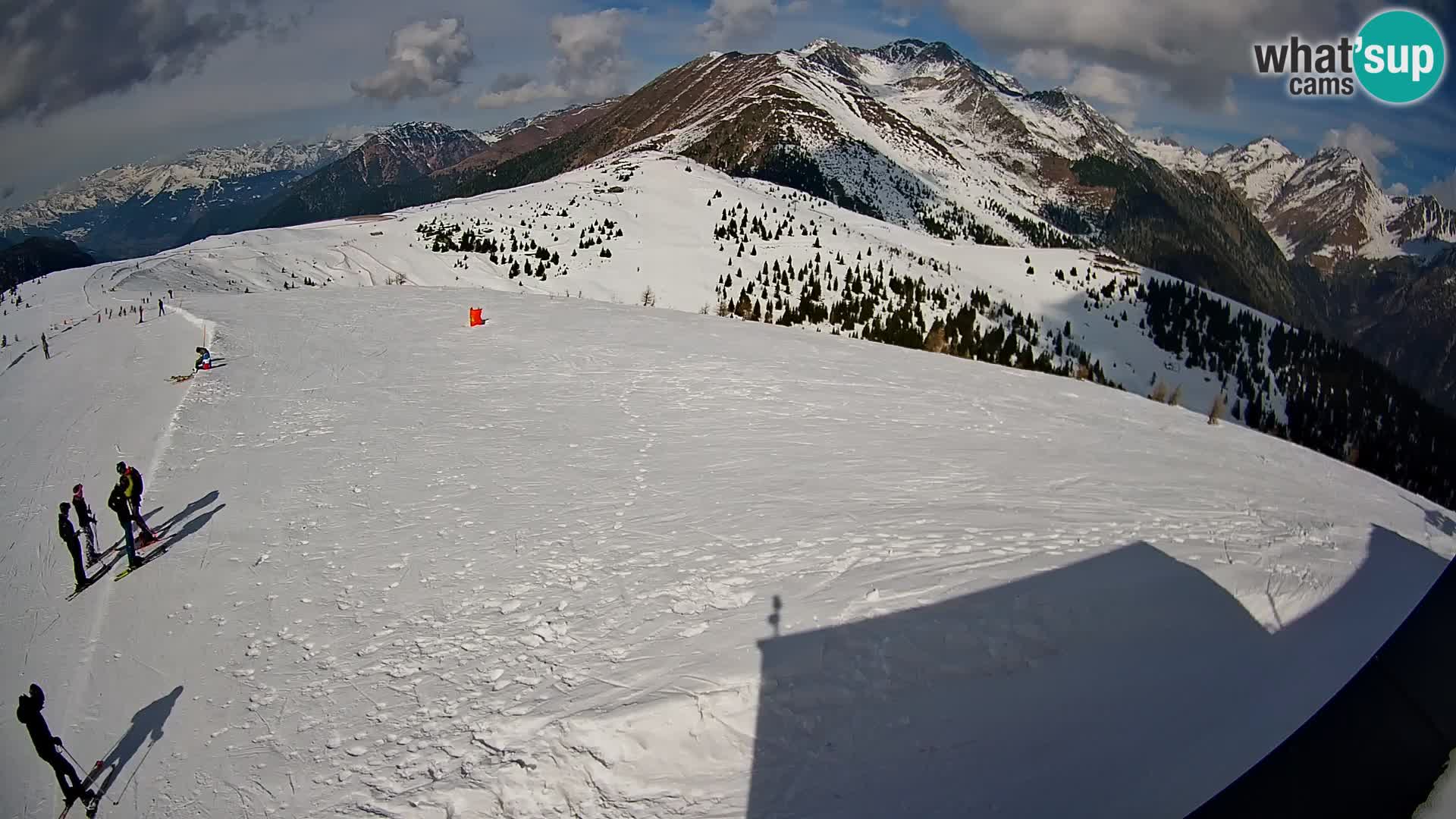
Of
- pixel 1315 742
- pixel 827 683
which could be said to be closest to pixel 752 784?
pixel 827 683

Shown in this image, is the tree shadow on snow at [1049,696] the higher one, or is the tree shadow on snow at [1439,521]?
the tree shadow on snow at [1439,521]

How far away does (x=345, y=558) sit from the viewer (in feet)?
30.9

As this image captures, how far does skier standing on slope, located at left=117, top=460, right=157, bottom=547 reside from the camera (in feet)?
33.9

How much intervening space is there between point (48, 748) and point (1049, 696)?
358 inches

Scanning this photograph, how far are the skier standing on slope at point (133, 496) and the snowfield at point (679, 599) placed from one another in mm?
388

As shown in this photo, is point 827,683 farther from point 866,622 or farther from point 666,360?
point 666,360

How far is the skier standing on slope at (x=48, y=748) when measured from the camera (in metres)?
6.20

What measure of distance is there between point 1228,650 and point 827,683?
413cm

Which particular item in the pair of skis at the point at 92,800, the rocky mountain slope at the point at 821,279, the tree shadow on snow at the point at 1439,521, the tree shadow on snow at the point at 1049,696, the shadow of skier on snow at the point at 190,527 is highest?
the rocky mountain slope at the point at 821,279

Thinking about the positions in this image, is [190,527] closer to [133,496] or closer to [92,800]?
[133,496]

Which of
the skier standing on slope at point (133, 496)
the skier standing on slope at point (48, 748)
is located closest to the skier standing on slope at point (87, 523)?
the skier standing on slope at point (133, 496)

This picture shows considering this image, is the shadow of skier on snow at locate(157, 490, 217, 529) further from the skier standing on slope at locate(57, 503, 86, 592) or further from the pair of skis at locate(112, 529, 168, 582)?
the skier standing on slope at locate(57, 503, 86, 592)

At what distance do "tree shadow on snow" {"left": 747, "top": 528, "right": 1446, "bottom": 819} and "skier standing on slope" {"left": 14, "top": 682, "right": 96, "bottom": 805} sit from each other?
6.16 metres

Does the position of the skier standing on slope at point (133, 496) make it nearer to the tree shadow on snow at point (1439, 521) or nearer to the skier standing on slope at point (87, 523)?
the skier standing on slope at point (87, 523)
